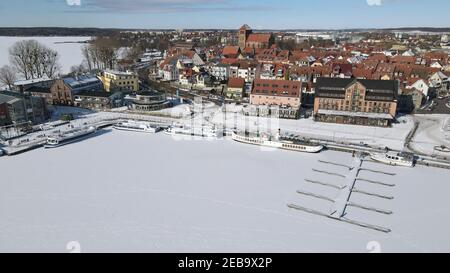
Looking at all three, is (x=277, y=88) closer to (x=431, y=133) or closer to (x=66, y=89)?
(x=431, y=133)

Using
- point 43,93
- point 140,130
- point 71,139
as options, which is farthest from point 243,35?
point 71,139

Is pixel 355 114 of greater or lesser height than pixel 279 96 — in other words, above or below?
below

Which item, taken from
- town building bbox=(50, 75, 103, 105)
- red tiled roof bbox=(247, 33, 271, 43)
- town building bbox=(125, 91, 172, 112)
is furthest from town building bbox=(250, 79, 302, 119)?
red tiled roof bbox=(247, 33, 271, 43)

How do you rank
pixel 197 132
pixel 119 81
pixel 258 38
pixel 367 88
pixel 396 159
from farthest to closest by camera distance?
1. pixel 258 38
2. pixel 119 81
3. pixel 367 88
4. pixel 197 132
5. pixel 396 159

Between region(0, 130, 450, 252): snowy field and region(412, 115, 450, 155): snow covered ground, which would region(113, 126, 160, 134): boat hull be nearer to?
region(0, 130, 450, 252): snowy field
